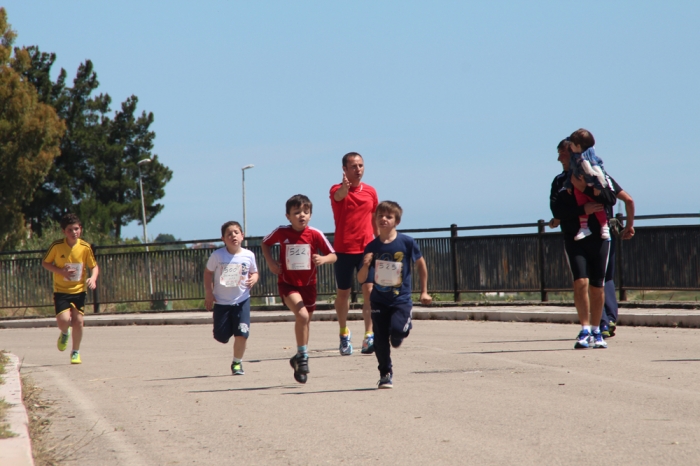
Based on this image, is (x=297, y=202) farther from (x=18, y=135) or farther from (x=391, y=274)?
(x=18, y=135)

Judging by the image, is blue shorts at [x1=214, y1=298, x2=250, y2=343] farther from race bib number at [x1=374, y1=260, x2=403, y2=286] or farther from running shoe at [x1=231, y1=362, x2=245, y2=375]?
race bib number at [x1=374, y1=260, x2=403, y2=286]

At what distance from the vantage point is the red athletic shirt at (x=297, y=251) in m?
9.20

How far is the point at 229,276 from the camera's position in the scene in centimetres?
977

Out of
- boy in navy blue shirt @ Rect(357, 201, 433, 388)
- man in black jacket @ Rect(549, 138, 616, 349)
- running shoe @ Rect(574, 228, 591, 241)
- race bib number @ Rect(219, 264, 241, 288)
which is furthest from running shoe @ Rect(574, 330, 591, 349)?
race bib number @ Rect(219, 264, 241, 288)

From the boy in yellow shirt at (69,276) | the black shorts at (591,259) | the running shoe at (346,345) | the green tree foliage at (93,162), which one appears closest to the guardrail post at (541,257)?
the black shorts at (591,259)

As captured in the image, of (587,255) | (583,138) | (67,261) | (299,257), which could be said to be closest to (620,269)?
(587,255)

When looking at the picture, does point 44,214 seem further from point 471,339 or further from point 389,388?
point 389,388

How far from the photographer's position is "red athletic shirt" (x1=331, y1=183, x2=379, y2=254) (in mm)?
10906

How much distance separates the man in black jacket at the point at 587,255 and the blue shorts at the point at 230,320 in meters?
3.30

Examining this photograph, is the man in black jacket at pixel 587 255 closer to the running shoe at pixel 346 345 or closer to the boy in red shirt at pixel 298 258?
the running shoe at pixel 346 345

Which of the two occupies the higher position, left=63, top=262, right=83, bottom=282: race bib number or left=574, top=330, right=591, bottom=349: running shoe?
left=63, top=262, right=83, bottom=282: race bib number

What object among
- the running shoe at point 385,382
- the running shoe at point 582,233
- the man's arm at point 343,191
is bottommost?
the running shoe at point 385,382

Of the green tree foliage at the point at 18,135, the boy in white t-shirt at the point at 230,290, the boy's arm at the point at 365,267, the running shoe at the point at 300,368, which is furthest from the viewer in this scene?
the green tree foliage at the point at 18,135

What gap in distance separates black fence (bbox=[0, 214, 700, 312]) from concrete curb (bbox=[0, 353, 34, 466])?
9961 mm
